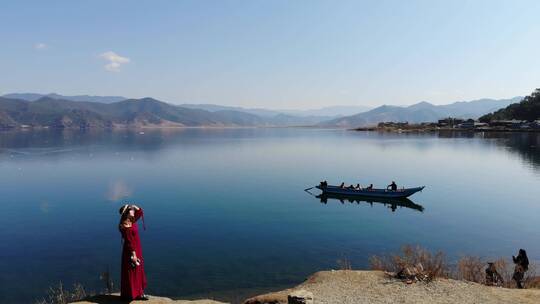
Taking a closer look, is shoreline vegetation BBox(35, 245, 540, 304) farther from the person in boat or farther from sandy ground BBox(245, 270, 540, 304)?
the person in boat

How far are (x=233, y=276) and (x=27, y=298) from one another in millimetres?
10902

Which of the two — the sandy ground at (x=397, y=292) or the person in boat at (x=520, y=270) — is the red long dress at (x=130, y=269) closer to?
the sandy ground at (x=397, y=292)

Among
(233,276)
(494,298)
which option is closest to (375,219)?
(233,276)

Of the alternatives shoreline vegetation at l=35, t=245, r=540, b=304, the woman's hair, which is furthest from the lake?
the woman's hair

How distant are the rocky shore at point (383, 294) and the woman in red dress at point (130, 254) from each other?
582mm

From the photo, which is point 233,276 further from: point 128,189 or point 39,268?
point 128,189

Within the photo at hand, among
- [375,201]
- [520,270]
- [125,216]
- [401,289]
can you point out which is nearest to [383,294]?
[401,289]

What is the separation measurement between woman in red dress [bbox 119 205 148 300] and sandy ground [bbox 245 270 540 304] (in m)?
4.68

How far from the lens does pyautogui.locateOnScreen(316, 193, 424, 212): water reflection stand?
45.4 m

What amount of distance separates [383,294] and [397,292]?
0.59m

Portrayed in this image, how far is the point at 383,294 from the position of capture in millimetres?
15031

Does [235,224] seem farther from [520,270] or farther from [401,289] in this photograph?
[520,270]

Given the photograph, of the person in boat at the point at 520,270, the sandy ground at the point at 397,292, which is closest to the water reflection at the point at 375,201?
the person in boat at the point at 520,270

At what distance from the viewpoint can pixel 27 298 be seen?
21172mm
